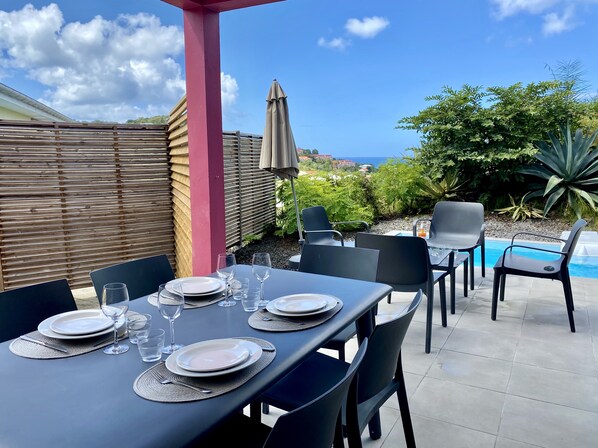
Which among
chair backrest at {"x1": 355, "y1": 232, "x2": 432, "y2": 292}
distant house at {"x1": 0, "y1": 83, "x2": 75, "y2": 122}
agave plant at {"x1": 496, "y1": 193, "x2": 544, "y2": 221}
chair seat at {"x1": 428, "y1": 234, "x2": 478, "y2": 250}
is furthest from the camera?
agave plant at {"x1": 496, "y1": 193, "x2": 544, "y2": 221}

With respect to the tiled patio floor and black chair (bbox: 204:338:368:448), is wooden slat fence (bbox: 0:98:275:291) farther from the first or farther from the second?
black chair (bbox: 204:338:368:448)

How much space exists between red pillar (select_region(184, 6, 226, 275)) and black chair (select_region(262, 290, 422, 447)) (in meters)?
2.23

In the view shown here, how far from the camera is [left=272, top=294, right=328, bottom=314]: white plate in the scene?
67.7 inches

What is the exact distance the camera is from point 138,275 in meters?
2.31

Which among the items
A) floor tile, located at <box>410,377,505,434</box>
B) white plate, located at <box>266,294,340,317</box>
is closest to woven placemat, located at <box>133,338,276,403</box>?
white plate, located at <box>266,294,340,317</box>

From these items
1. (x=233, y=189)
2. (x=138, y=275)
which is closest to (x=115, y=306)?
(x=138, y=275)

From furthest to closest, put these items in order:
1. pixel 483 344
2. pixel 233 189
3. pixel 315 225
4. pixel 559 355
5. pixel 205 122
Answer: pixel 233 189 → pixel 315 225 → pixel 205 122 → pixel 483 344 → pixel 559 355

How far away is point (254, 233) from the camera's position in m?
7.23

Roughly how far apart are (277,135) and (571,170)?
19.1ft

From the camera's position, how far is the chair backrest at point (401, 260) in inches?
119

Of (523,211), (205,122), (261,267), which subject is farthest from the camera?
(523,211)

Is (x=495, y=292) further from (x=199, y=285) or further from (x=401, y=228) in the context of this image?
(x=401, y=228)

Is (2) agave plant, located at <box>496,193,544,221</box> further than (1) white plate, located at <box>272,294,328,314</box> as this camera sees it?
Yes

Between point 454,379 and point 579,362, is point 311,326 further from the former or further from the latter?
point 579,362
